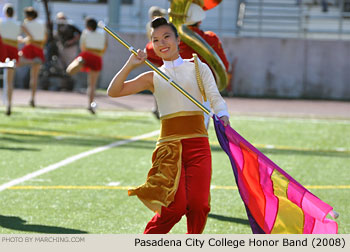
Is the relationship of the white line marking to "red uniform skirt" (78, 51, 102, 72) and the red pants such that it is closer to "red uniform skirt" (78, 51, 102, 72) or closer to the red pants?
the red pants

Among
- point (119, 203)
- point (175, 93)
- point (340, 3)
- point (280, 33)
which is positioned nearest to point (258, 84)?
point (280, 33)

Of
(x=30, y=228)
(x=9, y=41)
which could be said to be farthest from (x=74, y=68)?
(x=30, y=228)

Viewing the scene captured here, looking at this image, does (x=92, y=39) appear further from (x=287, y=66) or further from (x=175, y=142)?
(x=175, y=142)

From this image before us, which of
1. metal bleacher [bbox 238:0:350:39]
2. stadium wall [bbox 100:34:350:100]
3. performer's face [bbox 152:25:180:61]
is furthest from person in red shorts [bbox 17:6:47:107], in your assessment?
performer's face [bbox 152:25:180:61]

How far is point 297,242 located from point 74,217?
2.46 meters

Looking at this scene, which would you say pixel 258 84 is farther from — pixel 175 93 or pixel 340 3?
pixel 175 93

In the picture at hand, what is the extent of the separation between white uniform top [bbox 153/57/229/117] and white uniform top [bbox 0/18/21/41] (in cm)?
1027

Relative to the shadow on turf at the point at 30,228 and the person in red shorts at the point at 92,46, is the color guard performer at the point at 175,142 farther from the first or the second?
the person in red shorts at the point at 92,46

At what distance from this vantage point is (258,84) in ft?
78.4

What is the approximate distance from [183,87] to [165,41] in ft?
1.02

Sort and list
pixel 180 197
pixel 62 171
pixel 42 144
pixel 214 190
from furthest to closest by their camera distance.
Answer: pixel 42 144
pixel 62 171
pixel 214 190
pixel 180 197

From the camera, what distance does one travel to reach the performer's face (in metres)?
5.31

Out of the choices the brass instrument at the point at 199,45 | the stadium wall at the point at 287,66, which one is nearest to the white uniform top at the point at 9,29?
the stadium wall at the point at 287,66

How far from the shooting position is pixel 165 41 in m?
5.32
